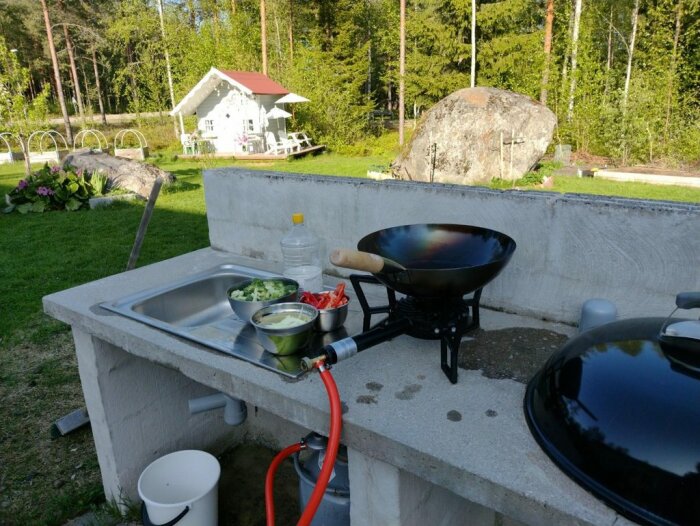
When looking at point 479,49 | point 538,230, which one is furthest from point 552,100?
A: point 538,230

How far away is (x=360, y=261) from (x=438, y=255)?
57 cm

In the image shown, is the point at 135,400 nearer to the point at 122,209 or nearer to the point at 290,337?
the point at 290,337

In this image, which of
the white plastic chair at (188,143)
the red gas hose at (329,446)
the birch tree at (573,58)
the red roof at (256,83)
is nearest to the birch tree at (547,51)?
the birch tree at (573,58)

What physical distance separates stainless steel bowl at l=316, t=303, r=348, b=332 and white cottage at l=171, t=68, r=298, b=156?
15661 millimetres

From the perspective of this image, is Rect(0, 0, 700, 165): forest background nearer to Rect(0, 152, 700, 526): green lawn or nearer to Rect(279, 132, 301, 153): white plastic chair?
Rect(279, 132, 301, 153): white plastic chair

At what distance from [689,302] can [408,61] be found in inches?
917

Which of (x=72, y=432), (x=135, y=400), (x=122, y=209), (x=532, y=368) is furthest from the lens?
(x=122, y=209)

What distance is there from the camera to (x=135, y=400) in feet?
8.21

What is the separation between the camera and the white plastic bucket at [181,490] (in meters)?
2.20

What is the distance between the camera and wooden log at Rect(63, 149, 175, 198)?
10.4 metres

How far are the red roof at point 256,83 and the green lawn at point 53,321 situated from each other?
21.1 ft

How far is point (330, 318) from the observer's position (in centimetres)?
190

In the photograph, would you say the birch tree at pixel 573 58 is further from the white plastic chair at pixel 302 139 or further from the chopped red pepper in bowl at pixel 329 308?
the chopped red pepper in bowl at pixel 329 308

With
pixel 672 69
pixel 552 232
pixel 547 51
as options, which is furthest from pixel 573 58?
pixel 552 232
